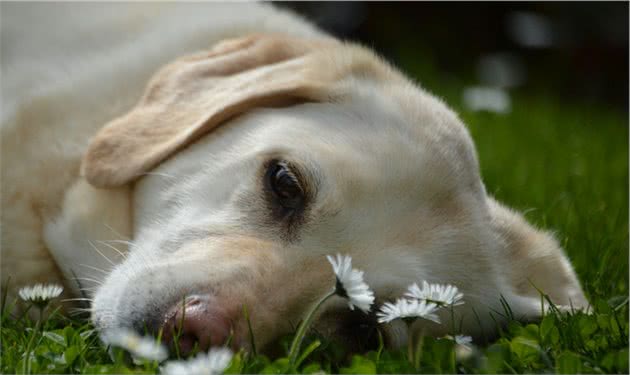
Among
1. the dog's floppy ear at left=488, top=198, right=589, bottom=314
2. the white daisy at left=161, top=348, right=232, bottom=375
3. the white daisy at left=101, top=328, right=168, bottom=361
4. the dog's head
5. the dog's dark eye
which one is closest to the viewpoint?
the white daisy at left=161, top=348, right=232, bottom=375

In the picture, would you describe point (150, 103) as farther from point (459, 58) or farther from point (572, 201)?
point (459, 58)

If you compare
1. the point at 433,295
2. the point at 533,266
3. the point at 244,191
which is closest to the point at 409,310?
the point at 433,295

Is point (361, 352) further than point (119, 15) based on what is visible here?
No

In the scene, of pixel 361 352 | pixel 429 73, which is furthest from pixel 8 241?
pixel 429 73

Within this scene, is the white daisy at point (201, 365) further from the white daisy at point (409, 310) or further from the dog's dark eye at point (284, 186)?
the dog's dark eye at point (284, 186)

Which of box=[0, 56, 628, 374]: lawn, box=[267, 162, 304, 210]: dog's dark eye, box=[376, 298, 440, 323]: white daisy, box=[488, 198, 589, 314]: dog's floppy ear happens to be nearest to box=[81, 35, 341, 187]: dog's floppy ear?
box=[267, 162, 304, 210]: dog's dark eye

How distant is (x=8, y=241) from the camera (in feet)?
10.3

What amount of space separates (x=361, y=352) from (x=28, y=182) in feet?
5.08

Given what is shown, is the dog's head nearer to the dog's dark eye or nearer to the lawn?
the dog's dark eye

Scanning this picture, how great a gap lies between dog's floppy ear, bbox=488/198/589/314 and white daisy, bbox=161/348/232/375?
132 cm

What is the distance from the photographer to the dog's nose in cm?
213

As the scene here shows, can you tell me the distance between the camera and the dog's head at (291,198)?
94.0 inches

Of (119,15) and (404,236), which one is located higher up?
(119,15)

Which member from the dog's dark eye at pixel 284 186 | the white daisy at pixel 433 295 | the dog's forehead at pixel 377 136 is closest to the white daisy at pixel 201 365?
the white daisy at pixel 433 295
